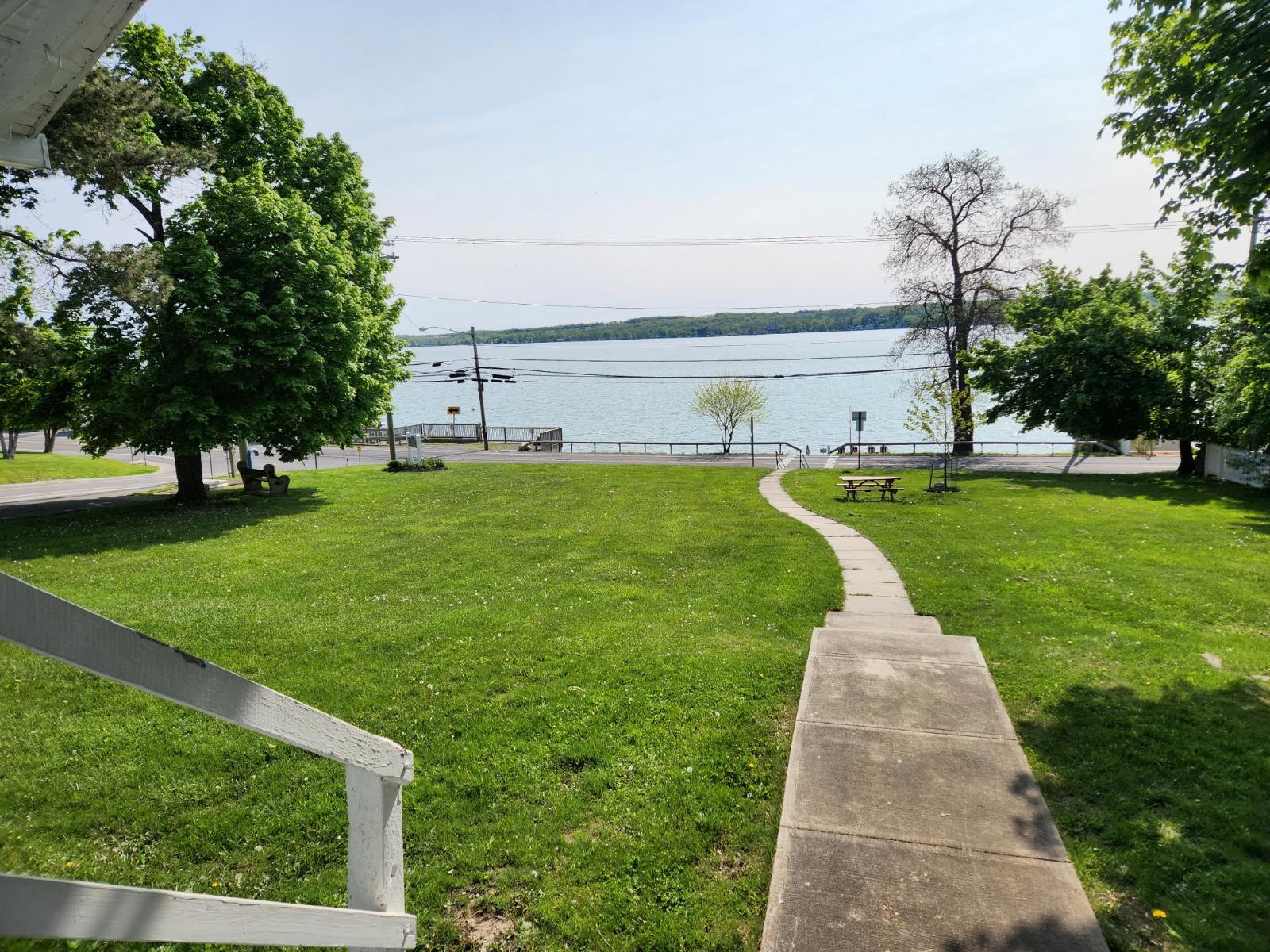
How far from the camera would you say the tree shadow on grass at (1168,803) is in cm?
409

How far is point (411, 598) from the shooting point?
417 inches

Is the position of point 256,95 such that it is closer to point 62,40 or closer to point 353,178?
point 353,178

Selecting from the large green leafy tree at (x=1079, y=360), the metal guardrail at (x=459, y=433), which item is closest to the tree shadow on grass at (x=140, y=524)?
the large green leafy tree at (x=1079, y=360)

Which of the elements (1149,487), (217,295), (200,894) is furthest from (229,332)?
(1149,487)

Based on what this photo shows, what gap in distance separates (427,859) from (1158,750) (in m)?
5.50

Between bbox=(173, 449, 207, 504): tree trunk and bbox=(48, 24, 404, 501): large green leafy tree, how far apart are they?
44mm

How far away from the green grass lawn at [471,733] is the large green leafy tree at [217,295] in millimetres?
5112

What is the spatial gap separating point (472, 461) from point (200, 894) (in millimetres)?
39583

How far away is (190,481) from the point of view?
2084cm

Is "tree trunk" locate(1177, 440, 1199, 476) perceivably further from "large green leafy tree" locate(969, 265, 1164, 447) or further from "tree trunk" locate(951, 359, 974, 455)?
"tree trunk" locate(951, 359, 974, 455)

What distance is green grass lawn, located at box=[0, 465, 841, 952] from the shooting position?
442 cm

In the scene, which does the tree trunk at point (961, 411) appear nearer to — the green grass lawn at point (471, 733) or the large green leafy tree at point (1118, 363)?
the large green leafy tree at point (1118, 363)

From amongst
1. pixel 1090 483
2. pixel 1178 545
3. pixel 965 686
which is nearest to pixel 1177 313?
pixel 1090 483

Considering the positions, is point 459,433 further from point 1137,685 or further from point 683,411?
point 1137,685
